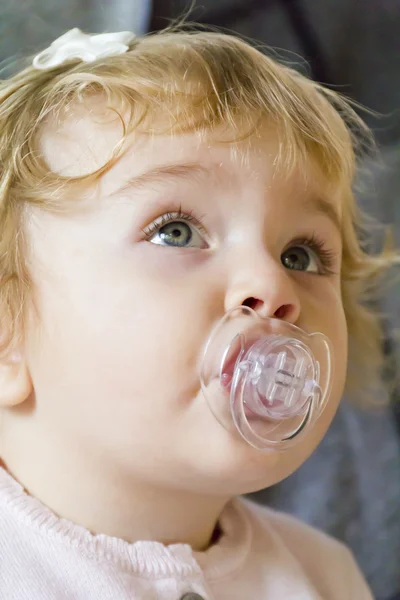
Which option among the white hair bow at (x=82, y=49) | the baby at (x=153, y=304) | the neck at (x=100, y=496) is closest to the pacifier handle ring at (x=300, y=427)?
the baby at (x=153, y=304)

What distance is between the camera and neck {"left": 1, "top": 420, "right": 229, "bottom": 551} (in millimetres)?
617

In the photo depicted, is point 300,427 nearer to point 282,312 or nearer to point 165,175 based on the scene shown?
point 282,312

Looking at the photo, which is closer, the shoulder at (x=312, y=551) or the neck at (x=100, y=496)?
the neck at (x=100, y=496)

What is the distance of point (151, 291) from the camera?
55 centimetres

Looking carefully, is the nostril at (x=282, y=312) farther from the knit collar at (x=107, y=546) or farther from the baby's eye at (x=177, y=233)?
the knit collar at (x=107, y=546)

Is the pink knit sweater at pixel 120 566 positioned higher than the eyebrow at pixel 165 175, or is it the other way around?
the eyebrow at pixel 165 175

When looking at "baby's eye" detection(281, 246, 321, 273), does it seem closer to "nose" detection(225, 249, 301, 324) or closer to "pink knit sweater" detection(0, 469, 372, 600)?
"nose" detection(225, 249, 301, 324)

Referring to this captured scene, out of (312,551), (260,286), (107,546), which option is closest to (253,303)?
(260,286)

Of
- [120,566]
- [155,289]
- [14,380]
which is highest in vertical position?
[155,289]

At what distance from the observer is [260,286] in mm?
543

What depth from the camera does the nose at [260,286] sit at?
0.54 meters

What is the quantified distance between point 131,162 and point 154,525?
31 centimetres

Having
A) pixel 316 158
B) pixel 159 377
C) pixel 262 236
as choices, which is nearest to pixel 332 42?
pixel 316 158

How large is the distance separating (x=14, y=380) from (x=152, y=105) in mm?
251
